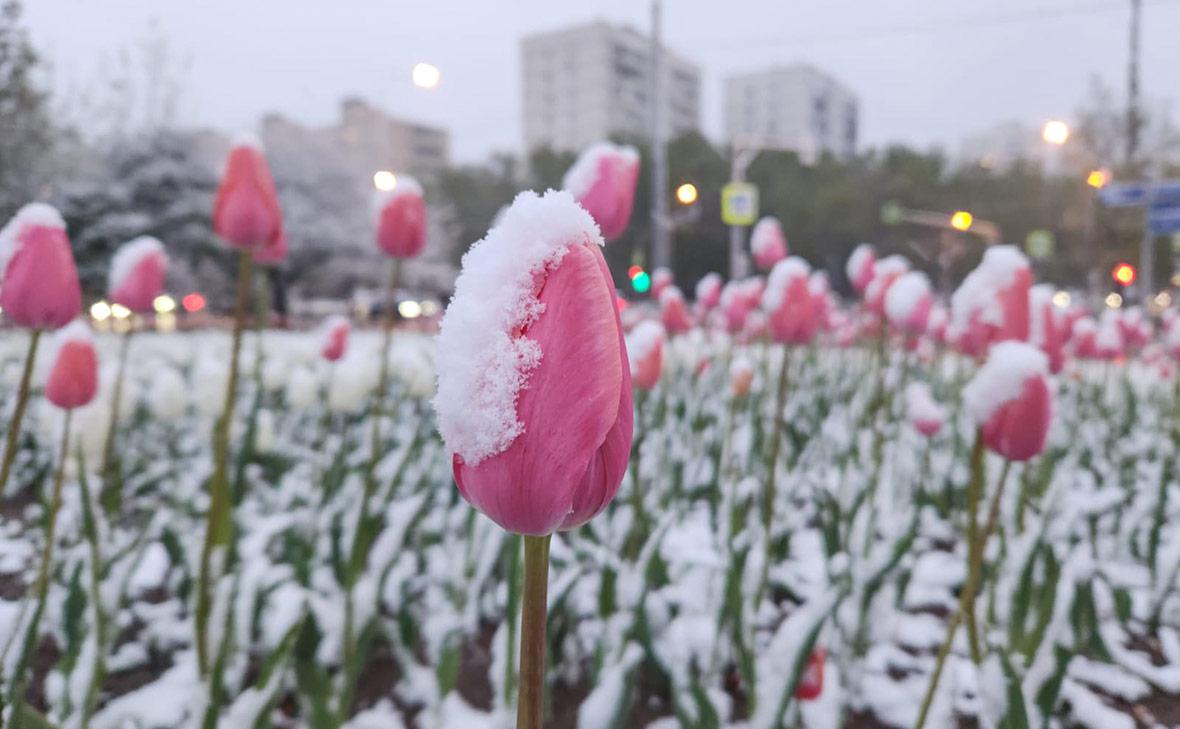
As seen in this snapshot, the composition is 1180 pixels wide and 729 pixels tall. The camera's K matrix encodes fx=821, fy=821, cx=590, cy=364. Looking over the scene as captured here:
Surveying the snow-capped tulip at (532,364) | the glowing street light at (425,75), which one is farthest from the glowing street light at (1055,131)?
the snow-capped tulip at (532,364)

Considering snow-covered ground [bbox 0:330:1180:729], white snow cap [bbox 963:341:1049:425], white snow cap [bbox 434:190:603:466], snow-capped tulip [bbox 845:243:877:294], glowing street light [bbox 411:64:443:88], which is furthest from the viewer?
glowing street light [bbox 411:64:443:88]

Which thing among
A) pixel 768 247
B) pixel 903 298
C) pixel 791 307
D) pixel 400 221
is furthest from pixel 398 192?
pixel 768 247

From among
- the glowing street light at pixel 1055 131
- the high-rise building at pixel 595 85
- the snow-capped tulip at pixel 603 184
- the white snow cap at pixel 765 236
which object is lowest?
the snow-capped tulip at pixel 603 184

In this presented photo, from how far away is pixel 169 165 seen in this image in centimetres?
1307

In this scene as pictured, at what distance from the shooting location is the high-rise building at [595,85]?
59.2 meters

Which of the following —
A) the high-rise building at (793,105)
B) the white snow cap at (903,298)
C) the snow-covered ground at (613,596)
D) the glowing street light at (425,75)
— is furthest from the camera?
the high-rise building at (793,105)

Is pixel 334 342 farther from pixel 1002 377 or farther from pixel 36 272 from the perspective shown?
pixel 1002 377

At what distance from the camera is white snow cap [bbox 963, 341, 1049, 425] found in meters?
1.03

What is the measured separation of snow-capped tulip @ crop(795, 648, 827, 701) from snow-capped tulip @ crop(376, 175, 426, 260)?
1.11m

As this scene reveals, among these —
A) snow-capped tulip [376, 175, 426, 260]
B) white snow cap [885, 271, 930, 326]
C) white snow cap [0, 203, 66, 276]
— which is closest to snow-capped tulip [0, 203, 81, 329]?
white snow cap [0, 203, 66, 276]

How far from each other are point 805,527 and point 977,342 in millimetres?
1063

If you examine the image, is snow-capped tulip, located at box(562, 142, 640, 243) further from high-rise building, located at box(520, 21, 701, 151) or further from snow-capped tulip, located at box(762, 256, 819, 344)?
high-rise building, located at box(520, 21, 701, 151)

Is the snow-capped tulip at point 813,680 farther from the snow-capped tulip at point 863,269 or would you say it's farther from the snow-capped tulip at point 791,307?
the snow-capped tulip at point 863,269

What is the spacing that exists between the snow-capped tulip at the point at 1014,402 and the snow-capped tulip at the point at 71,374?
132 centimetres
